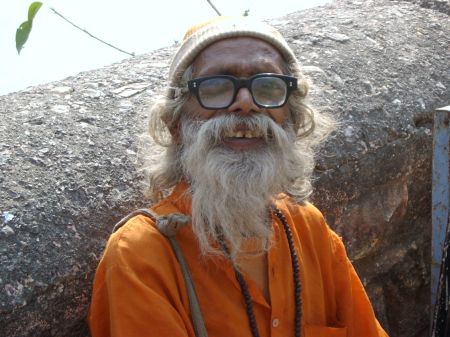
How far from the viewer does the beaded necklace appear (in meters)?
1.80

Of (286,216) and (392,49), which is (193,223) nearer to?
(286,216)

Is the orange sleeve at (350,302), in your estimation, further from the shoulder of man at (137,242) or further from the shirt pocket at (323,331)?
the shoulder of man at (137,242)

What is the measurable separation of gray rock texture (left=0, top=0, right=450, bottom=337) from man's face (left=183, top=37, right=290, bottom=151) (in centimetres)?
34

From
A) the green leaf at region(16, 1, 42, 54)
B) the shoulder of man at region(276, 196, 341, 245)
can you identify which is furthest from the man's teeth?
the green leaf at region(16, 1, 42, 54)

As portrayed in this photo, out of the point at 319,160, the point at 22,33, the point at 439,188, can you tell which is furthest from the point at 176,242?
the point at 22,33

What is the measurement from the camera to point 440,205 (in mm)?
2506

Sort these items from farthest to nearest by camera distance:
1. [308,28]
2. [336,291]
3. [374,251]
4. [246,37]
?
[308,28] → [374,251] → [336,291] → [246,37]

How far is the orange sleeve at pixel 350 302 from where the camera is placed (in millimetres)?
2072

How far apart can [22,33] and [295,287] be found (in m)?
1.52

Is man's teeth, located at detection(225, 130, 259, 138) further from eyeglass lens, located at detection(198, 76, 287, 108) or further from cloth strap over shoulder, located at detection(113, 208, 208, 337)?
cloth strap over shoulder, located at detection(113, 208, 208, 337)

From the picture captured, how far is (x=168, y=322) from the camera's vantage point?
1.64 metres

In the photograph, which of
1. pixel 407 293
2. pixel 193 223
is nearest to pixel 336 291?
pixel 193 223

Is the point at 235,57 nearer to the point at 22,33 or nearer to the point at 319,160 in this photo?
the point at 319,160

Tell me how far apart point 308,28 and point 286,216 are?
1317 millimetres
